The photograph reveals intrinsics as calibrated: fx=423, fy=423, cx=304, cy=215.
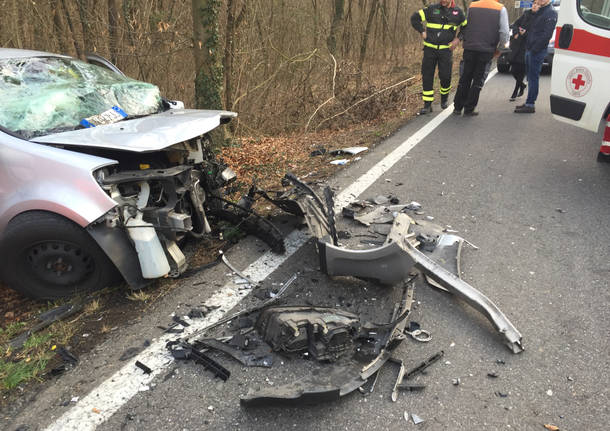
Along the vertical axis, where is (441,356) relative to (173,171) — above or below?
below

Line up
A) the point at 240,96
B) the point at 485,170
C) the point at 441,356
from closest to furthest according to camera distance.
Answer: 1. the point at 441,356
2. the point at 485,170
3. the point at 240,96

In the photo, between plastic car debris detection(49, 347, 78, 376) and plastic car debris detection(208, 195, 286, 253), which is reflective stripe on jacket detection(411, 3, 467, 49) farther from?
plastic car debris detection(49, 347, 78, 376)

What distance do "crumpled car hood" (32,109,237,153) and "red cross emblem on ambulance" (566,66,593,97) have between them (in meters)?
3.97

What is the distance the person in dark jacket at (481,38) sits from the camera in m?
A: 7.00

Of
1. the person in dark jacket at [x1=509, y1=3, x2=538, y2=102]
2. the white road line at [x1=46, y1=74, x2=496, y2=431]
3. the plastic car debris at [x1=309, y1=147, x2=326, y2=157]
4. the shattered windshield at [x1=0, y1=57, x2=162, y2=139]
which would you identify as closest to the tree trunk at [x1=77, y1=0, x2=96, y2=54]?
the shattered windshield at [x1=0, y1=57, x2=162, y2=139]

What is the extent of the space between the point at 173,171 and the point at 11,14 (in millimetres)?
7630

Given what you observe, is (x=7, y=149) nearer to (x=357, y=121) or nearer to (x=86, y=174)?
(x=86, y=174)

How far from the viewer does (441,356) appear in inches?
93.9

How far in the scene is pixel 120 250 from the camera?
2.80 meters

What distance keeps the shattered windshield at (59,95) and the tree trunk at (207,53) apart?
2.11 meters

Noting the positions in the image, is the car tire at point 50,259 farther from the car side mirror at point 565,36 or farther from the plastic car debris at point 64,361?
the car side mirror at point 565,36

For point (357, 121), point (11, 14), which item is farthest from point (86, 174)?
point (11, 14)

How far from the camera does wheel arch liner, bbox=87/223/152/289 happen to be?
2.75 metres

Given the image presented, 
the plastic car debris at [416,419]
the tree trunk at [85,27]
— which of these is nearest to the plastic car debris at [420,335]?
the plastic car debris at [416,419]
